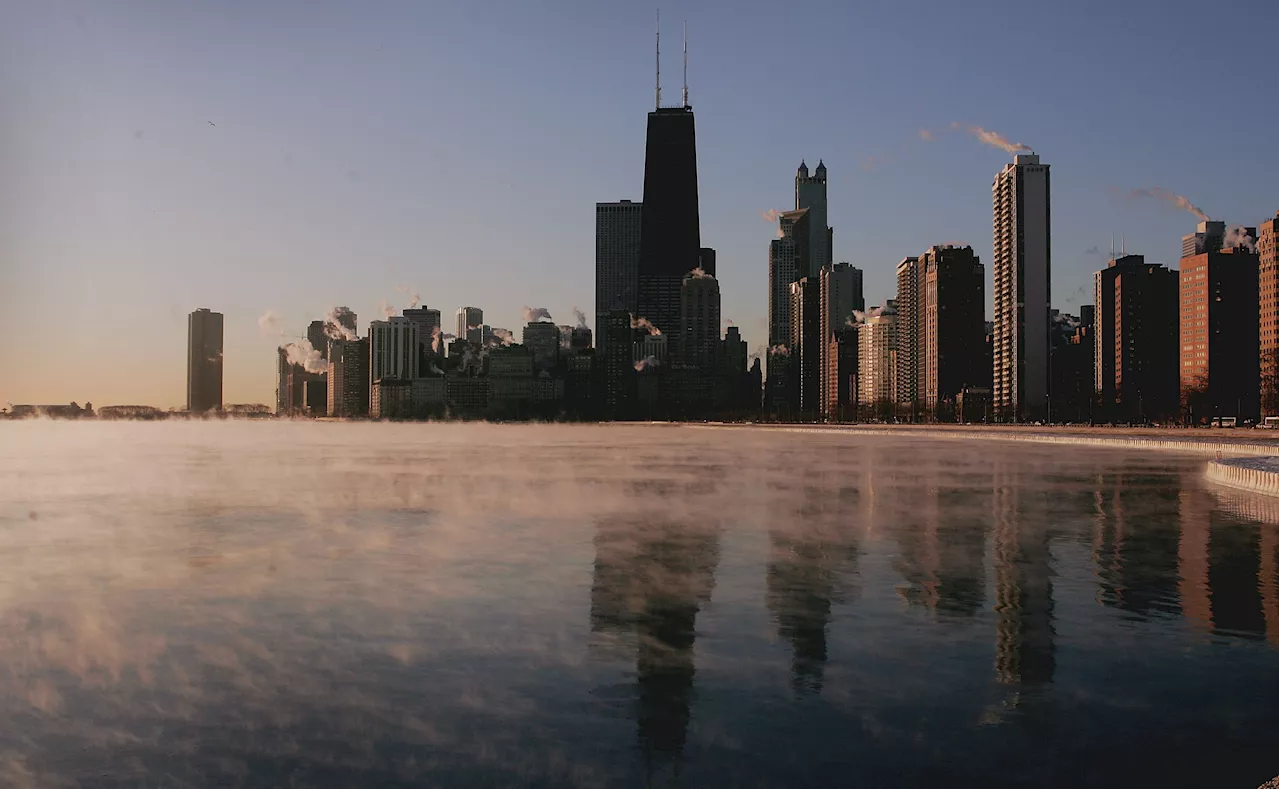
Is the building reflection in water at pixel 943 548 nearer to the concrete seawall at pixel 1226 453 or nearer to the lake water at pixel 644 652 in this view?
the lake water at pixel 644 652

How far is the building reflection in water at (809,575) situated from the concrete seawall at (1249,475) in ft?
61.5

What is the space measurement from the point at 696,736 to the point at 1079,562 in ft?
55.4

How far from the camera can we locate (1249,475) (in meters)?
49.6

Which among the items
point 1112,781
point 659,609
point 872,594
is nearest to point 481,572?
point 659,609

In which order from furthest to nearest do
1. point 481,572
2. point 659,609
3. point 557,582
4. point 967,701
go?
point 481,572 → point 557,582 → point 659,609 → point 967,701

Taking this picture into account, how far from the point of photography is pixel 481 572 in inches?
946

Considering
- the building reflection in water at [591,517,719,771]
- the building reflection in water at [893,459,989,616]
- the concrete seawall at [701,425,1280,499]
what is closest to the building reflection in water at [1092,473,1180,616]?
the building reflection in water at [893,459,989,616]

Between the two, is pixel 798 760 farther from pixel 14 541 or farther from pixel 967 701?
pixel 14 541

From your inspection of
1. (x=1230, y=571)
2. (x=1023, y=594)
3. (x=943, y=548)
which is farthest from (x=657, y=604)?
(x=1230, y=571)

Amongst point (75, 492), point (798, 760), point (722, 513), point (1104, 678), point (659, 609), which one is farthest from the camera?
point (75, 492)

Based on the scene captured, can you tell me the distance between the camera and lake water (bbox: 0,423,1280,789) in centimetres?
1073

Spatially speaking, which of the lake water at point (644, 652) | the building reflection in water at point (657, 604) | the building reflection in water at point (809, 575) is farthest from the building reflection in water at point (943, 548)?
the building reflection in water at point (657, 604)

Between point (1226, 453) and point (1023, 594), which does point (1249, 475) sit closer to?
point (1023, 594)

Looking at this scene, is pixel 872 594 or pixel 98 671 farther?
pixel 872 594
